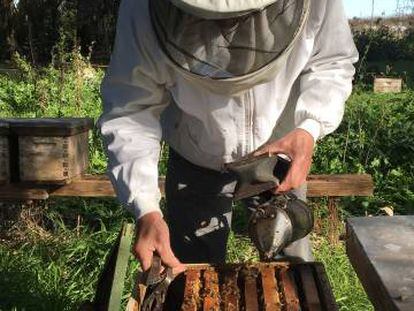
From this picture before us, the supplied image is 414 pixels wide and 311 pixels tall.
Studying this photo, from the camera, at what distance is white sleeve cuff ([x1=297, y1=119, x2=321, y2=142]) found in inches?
71.3

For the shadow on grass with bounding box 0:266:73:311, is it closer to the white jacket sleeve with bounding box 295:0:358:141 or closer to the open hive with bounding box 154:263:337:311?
the open hive with bounding box 154:263:337:311

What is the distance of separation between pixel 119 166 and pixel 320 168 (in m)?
2.73

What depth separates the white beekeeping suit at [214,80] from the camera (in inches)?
67.0

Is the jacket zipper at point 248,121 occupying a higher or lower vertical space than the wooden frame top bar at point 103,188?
higher

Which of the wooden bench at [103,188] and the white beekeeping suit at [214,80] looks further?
the wooden bench at [103,188]

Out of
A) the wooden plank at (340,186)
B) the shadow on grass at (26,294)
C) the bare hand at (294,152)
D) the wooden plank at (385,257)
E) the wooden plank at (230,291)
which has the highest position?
the bare hand at (294,152)

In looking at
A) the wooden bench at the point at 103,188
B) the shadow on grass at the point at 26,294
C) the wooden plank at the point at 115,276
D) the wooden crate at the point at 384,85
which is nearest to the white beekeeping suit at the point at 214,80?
the wooden plank at the point at 115,276

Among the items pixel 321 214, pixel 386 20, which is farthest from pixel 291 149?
pixel 386 20

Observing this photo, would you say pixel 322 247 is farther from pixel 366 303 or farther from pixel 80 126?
pixel 80 126

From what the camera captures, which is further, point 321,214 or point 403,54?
point 403,54

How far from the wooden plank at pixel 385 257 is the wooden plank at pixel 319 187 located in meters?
1.84

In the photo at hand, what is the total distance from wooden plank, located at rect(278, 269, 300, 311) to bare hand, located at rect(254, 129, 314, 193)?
24 cm

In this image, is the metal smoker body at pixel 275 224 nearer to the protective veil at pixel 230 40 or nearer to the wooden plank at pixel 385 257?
the wooden plank at pixel 385 257

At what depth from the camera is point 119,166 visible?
69.0 inches
